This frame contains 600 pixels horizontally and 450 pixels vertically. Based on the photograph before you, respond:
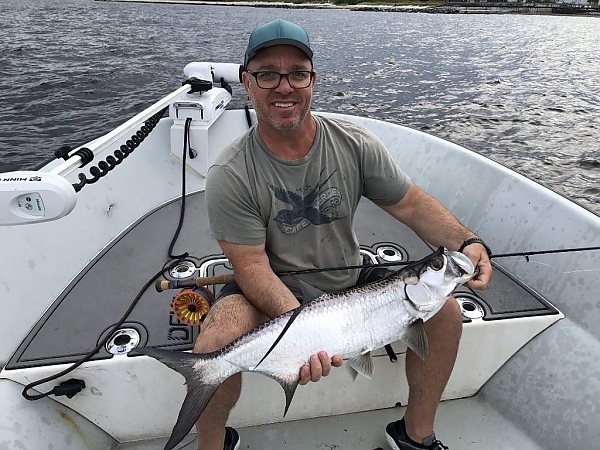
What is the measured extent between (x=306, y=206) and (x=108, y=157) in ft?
6.35

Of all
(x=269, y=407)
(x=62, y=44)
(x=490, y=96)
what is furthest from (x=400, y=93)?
(x=62, y=44)

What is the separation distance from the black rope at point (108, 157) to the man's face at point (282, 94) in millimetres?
1290

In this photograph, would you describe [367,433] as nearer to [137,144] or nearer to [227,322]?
[227,322]

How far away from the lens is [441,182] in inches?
178

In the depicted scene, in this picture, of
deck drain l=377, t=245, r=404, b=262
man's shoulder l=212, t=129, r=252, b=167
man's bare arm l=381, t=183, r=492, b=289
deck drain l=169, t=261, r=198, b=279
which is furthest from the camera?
deck drain l=377, t=245, r=404, b=262

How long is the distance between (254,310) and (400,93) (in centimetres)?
1441

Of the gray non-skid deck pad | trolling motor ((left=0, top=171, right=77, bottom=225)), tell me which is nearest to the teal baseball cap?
trolling motor ((left=0, top=171, right=77, bottom=225))

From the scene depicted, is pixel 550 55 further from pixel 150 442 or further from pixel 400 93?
pixel 150 442

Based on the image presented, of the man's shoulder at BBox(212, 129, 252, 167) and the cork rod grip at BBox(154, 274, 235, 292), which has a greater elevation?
the man's shoulder at BBox(212, 129, 252, 167)

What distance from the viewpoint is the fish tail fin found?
1.93m

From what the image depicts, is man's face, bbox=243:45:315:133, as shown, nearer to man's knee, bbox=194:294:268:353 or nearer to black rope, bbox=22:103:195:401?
man's knee, bbox=194:294:268:353

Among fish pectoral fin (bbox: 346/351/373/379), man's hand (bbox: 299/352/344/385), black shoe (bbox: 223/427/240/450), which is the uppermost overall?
man's hand (bbox: 299/352/344/385)

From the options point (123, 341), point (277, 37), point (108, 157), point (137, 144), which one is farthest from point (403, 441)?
point (137, 144)

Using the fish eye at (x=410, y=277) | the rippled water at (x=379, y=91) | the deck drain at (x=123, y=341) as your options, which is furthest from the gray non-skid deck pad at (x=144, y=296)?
the rippled water at (x=379, y=91)
